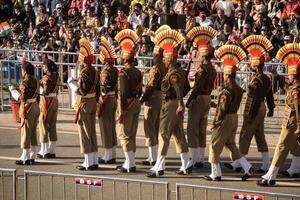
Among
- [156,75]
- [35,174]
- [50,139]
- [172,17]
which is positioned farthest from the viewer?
[172,17]

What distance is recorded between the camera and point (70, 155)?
771 inches

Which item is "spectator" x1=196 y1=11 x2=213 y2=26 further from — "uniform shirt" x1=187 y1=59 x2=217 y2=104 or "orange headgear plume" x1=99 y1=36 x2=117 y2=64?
"uniform shirt" x1=187 y1=59 x2=217 y2=104

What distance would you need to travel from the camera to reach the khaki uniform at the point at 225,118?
16.7m

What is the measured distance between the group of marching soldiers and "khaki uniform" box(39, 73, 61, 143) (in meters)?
0.03

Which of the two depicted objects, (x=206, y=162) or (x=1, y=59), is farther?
(x=1, y=59)

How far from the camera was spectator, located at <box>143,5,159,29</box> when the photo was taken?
1059 inches

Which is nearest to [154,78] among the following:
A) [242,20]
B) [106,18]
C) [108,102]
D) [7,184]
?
[108,102]

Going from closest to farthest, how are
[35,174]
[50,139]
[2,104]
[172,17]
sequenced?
[35,174] < [50,139] < [172,17] < [2,104]

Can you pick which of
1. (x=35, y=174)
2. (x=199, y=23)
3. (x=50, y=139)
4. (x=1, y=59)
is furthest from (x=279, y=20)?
(x=35, y=174)

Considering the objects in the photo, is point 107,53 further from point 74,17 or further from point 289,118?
point 74,17

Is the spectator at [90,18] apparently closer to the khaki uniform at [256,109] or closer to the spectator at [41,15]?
the spectator at [41,15]

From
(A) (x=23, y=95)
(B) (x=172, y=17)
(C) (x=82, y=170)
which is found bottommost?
(C) (x=82, y=170)

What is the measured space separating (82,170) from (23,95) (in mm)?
1649

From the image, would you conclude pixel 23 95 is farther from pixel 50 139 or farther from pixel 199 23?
pixel 199 23
